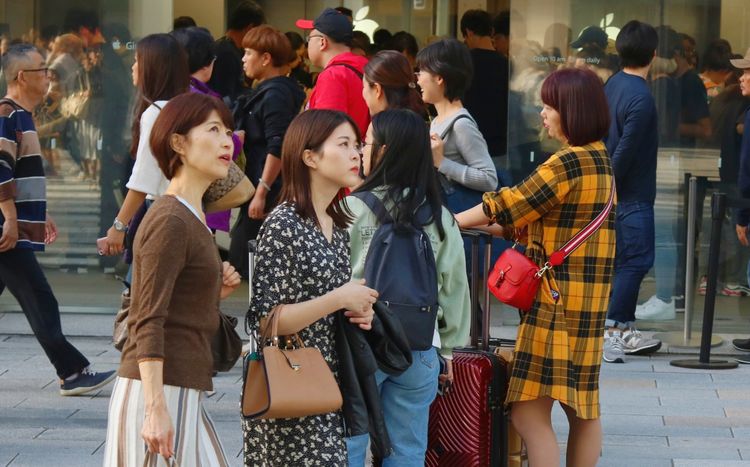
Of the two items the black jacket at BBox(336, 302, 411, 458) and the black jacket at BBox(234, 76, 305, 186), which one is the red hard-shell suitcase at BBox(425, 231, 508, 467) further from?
the black jacket at BBox(234, 76, 305, 186)

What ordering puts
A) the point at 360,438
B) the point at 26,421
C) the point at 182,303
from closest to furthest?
the point at 182,303 → the point at 360,438 → the point at 26,421

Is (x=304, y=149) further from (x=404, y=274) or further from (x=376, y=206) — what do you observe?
(x=404, y=274)

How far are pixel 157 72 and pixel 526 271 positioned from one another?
2105mm

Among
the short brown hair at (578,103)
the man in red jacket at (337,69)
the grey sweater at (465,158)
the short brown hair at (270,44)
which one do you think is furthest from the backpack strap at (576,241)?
the short brown hair at (270,44)

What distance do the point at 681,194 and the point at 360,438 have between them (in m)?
5.57

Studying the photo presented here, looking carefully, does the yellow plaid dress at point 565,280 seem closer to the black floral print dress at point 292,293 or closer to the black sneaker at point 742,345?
the black floral print dress at point 292,293

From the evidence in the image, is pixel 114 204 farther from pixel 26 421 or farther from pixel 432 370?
pixel 432 370

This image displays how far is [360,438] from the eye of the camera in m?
4.60

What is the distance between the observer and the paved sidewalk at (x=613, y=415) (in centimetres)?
635

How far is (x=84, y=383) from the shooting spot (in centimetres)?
732

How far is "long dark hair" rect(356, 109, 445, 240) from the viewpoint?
4.72 meters

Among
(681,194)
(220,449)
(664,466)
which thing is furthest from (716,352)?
(220,449)

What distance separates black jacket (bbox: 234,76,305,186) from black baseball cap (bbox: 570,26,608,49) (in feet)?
8.96

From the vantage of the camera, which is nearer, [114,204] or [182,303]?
[182,303]
